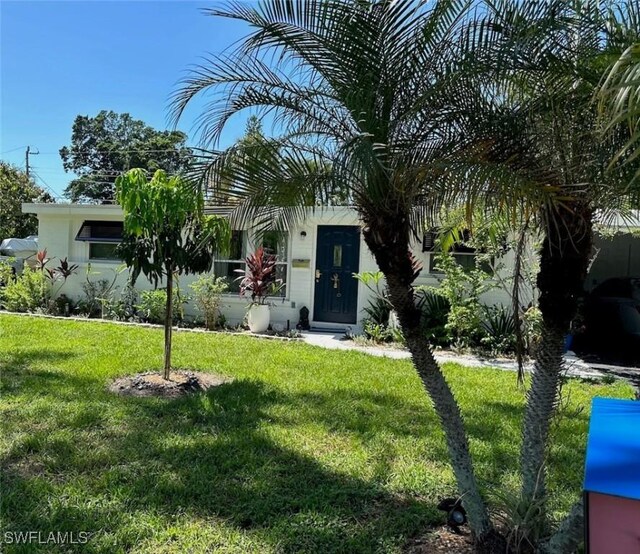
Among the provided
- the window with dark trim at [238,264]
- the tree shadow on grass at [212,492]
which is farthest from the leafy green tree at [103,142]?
the tree shadow on grass at [212,492]

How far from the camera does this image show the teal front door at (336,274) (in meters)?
11.3

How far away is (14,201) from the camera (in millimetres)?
25812

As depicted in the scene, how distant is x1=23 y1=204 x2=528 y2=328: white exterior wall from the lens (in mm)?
10773

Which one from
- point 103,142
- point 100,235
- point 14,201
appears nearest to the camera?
point 100,235

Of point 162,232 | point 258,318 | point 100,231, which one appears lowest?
point 258,318

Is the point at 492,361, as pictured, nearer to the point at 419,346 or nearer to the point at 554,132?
the point at 419,346

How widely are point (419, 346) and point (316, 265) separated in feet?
27.7

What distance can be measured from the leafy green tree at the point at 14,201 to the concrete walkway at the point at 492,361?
21053 millimetres

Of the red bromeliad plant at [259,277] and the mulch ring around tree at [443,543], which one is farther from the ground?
the red bromeliad plant at [259,277]

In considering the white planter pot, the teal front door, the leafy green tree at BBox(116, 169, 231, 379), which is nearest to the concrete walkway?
the white planter pot

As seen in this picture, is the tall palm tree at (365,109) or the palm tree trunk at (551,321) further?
the palm tree trunk at (551,321)

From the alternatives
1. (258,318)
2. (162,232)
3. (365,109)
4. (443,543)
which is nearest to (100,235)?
(258,318)

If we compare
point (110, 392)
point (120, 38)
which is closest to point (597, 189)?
point (110, 392)

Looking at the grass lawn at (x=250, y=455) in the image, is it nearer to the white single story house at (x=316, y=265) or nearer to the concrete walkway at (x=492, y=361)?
the concrete walkway at (x=492, y=361)
